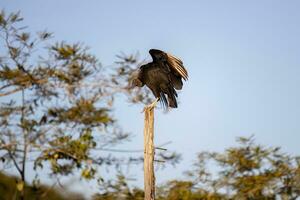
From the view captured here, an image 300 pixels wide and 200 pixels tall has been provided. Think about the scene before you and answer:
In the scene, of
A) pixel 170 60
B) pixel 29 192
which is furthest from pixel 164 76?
pixel 29 192

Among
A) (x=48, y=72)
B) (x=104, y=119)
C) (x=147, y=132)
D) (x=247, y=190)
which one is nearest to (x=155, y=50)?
(x=147, y=132)

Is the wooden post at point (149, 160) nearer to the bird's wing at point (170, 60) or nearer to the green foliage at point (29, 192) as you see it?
the bird's wing at point (170, 60)

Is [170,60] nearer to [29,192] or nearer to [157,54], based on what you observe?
[157,54]

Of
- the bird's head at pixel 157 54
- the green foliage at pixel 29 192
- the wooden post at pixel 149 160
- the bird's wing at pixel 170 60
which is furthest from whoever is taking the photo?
the green foliage at pixel 29 192

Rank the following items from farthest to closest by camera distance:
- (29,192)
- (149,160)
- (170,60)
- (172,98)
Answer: (29,192) < (172,98) < (170,60) < (149,160)

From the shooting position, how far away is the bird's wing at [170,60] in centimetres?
545

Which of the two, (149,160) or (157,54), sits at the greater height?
(157,54)

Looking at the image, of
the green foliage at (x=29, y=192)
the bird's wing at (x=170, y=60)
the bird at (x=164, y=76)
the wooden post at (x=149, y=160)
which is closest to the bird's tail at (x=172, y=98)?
the bird at (x=164, y=76)

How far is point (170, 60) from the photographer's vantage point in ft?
18.3

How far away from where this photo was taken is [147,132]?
467cm

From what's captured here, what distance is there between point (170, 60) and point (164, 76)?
0.23 m

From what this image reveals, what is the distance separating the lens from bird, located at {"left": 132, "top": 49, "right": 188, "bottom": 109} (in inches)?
220

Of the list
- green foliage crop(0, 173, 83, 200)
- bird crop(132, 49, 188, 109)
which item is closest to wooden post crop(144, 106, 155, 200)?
bird crop(132, 49, 188, 109)

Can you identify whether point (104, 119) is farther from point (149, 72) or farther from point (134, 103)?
point (149, 72)
